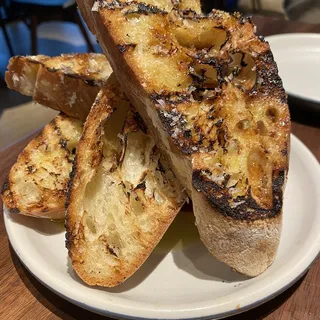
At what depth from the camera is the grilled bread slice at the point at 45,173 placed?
2.99 ft

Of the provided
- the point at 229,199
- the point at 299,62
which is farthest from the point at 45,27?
the point at 229,199

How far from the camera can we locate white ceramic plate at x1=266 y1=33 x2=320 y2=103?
4.49 ft

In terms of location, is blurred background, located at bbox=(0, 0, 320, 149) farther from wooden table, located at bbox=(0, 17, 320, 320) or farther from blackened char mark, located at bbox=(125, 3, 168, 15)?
blackened char mark, located at bbox=(125, 3, 168, 15)

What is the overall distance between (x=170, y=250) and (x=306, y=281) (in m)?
0.26

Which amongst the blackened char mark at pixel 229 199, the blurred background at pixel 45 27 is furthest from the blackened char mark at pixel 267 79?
the blurred background at pixel 45 27

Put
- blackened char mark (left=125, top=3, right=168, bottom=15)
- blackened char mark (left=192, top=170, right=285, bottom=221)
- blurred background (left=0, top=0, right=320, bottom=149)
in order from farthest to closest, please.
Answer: blurred background (left=0, top=0, right=320, bottom=149) → blackened char mark (left=125, top=3, right=168, bottom=15) → blackened char mark (left=192, top=170, right=285, bottom=221)

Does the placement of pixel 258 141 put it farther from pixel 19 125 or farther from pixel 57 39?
pixel 57 39

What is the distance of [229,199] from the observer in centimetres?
74

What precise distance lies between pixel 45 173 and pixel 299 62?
37.4 inches

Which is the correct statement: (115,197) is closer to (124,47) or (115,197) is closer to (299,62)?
(124,47)

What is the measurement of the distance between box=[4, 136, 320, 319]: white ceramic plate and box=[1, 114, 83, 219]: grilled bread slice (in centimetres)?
4

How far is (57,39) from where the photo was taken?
142 inches

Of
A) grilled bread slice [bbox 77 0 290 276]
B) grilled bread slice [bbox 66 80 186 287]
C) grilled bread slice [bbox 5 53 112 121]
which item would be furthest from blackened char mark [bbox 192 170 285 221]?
grilled bread slice [bbox 5 53 112 121]

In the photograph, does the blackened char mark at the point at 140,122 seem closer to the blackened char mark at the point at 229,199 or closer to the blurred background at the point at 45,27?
the blackened char mark at the point at 229,199
